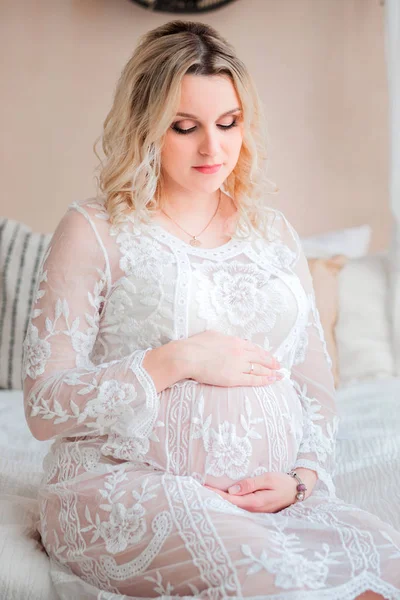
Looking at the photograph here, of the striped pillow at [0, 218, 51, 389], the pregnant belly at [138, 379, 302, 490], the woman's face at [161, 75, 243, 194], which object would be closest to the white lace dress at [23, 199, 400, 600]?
the pregnant belly at [138, 379, 302, 490]

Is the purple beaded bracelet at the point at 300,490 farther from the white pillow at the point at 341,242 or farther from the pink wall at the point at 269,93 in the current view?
the pink wall at the point at 269,93

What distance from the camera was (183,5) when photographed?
2826 millimetres

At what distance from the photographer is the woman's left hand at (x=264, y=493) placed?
132 centimetres

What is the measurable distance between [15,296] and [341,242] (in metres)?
1.23

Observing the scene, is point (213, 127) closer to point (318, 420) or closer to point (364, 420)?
point (318, 420)

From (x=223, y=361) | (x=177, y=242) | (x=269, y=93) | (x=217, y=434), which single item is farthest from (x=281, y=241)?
(x=269, y=93)

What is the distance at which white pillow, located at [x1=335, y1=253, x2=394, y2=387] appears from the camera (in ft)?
7.84

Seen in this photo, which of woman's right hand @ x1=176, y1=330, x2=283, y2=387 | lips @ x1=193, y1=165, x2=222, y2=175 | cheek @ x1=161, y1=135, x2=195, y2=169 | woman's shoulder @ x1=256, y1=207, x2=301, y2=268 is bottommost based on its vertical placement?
woman's right hand @ x1=176, y1=330, x2=283, y2=387

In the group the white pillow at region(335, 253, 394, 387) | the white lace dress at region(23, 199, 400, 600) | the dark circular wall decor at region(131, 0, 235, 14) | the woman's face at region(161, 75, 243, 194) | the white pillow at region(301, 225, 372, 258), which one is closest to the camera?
the white lace dress at region(23, 199, 400, 600)

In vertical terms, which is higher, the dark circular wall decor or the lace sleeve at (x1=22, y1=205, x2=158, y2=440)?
the dark circular wall decor

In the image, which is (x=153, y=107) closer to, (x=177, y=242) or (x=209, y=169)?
(x=209, y=169)

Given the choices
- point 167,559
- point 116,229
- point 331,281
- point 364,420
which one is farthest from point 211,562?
point 331,281

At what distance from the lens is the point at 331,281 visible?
245 centimetres

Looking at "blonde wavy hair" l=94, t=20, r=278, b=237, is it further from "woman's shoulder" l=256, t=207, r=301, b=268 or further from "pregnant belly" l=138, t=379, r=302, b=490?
"pregnant belly" l=138, t=379, r=302, b=490
